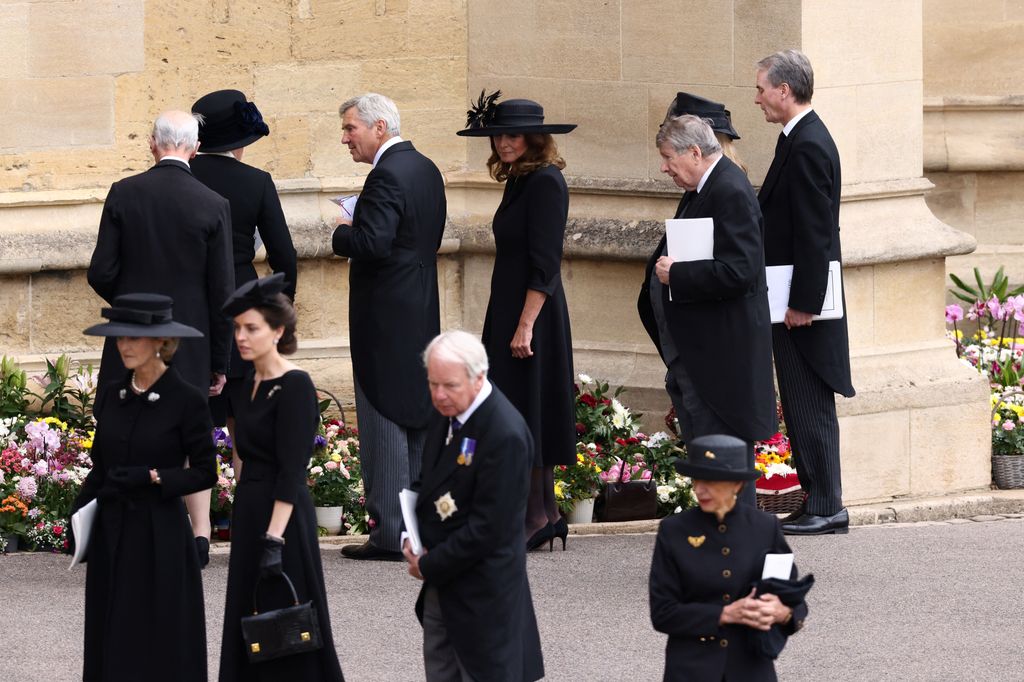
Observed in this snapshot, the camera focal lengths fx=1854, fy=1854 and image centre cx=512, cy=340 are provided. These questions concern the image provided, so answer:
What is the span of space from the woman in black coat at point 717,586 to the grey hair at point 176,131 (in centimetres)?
314

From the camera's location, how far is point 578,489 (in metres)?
8.59

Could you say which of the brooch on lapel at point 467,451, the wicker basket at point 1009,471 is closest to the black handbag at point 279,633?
the brooch on lapel at point 467,451

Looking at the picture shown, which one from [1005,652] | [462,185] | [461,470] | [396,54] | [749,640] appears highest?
[396,54]

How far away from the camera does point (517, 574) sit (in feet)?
16.6

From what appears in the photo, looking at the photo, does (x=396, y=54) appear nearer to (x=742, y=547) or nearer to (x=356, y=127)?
(x=356, y=127)

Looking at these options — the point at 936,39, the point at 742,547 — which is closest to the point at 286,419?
the point at 742,547

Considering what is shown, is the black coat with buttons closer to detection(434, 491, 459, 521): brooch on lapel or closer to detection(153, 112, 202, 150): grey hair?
A: detection(434, 491, 459, 521): brooch on lapel

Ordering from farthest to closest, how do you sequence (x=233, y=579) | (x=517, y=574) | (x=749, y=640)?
(x=233, y=579) < (x=517, y=574) < (x=749, y=640)

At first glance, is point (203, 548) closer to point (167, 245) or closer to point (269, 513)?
point (167, 245)

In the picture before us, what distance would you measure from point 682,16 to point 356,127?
241 centimetres

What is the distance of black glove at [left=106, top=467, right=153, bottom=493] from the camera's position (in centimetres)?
557

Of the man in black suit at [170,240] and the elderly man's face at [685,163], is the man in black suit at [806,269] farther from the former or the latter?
the man in black suit at [170,240]

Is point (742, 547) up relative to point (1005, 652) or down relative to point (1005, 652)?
up

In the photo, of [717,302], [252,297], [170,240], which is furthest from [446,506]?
[170,240]
